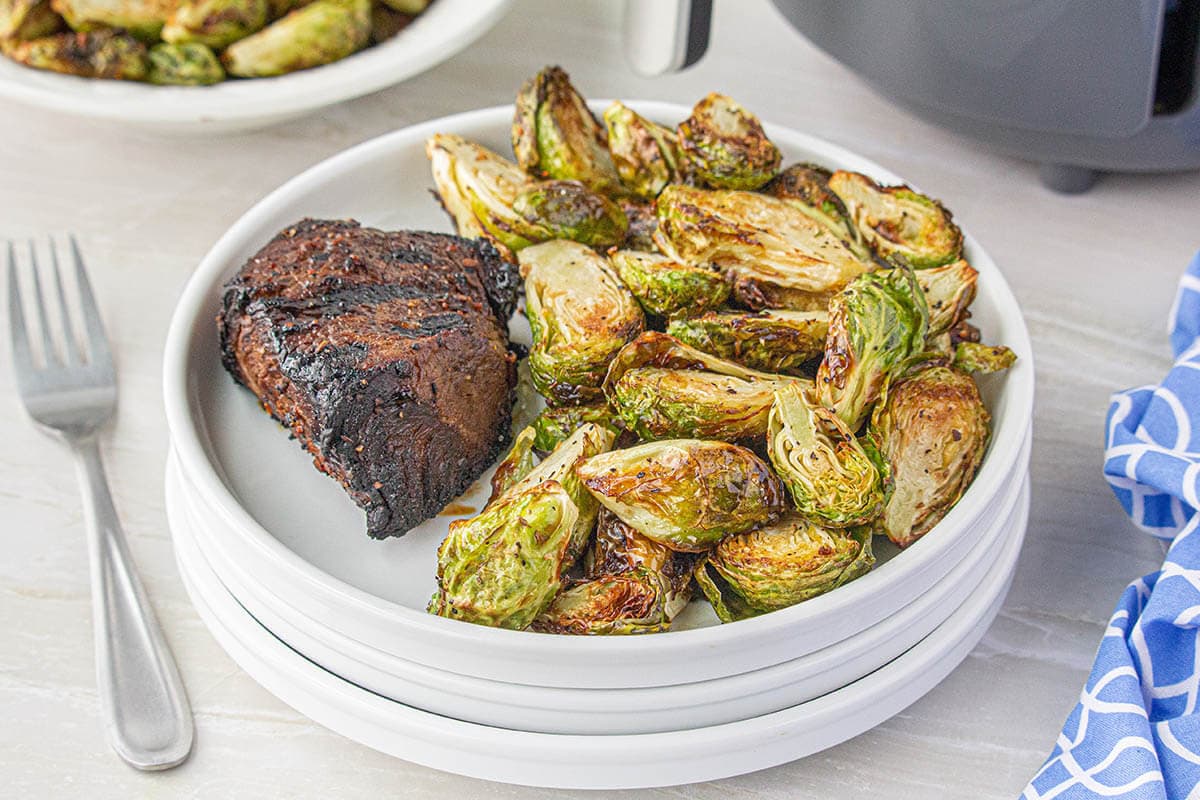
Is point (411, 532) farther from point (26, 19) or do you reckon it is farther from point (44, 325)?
point (26, 19)

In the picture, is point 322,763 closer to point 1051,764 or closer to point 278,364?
point 278,364

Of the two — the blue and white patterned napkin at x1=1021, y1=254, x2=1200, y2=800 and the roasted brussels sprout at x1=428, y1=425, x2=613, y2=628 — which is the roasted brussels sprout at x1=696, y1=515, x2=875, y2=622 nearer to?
the roasted brussels sprout at x1=428, y1=425, x2=613, y2=628

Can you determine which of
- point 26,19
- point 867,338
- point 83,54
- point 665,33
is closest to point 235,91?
point 83,54

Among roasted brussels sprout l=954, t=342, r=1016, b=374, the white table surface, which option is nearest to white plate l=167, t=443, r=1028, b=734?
the white table surface

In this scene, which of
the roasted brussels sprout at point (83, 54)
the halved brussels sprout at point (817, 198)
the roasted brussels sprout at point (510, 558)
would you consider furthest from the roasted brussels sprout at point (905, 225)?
the roasted brussels sprout at point (83, 54)

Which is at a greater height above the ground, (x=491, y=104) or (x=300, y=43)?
(x=300, y=43)

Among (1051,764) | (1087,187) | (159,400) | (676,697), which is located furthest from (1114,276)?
(159,400)

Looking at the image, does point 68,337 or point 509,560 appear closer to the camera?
point 509,560
